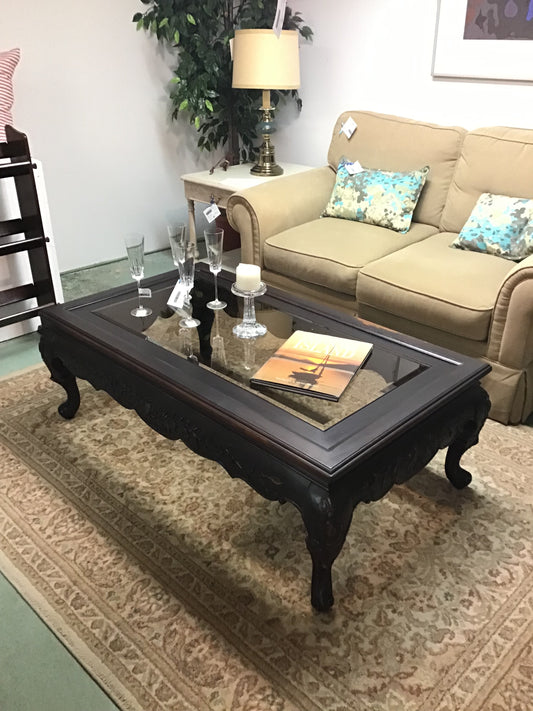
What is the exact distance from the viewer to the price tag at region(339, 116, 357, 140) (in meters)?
3.13

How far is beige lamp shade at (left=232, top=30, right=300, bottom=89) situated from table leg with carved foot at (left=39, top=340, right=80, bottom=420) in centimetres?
185

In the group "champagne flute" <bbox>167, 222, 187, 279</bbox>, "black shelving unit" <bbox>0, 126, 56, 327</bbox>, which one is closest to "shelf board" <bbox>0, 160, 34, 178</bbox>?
"black shelving unit" <bbox>0, 126, 56, 327</bbox>

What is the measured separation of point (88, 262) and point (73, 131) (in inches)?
29.6

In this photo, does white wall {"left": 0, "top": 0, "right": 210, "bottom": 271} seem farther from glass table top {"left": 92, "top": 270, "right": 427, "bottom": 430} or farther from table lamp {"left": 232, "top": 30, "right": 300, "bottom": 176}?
glass table top {"left": 92, "top": 270, "right": 427, "bottom": 430}

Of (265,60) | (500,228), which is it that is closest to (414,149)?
(500,228)

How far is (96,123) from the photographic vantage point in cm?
353

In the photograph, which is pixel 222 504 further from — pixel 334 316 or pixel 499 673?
pixel 499 673

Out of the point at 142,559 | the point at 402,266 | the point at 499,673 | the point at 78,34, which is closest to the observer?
the point at 499,673

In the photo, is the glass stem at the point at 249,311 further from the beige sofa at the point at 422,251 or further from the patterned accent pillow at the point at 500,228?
the patterned accent pillow at the point at 500,228

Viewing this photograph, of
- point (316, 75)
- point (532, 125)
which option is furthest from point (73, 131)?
point (532, 125)

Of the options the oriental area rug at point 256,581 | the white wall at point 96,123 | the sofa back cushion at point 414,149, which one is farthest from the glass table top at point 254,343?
the white wall at point 96,123

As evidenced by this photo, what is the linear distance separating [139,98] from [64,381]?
2171 millimetres

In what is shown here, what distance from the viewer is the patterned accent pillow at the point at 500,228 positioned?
2430 mm

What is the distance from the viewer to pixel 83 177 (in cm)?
358
